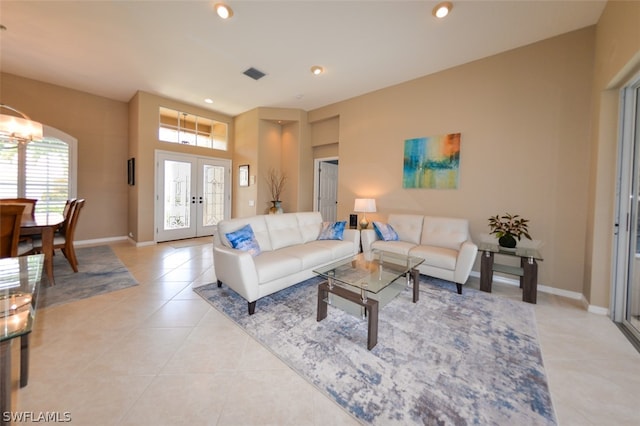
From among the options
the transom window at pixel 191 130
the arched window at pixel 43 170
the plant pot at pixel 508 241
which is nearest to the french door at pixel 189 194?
the transom window at pixel 191 130

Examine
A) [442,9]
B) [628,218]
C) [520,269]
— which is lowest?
[520,269]

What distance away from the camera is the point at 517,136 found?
3207mm

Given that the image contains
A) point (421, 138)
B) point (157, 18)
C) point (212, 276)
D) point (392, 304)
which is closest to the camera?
point (392, 304)

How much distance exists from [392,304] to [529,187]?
8.08 feet

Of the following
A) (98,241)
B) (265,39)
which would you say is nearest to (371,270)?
(265,39)

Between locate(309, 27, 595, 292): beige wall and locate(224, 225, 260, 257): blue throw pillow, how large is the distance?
8.98ft

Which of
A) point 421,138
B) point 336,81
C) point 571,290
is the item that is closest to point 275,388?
point 571,290

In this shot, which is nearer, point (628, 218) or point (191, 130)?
point (628, 218)

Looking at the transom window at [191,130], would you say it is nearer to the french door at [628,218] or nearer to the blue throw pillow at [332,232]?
the blue throw pillow at [332,232]

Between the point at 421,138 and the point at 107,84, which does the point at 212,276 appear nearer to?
the point at 421,138

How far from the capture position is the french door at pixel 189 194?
5375 millimetres

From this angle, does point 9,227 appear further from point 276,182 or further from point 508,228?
point 508,228

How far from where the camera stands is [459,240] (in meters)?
3.32

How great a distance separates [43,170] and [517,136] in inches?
320
